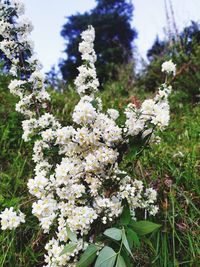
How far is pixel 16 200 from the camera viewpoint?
7.29ft

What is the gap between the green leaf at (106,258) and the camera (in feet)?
4.46

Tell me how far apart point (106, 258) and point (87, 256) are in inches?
3.1

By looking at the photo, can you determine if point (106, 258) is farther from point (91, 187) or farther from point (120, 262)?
point (91, 187)

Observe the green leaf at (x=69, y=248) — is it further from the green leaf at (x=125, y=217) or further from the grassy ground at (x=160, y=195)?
the grassy ground at (x=160, y=195)

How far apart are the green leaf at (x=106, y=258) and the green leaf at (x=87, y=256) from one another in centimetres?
5

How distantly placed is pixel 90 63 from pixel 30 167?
1.16 m

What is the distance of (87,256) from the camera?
141cm

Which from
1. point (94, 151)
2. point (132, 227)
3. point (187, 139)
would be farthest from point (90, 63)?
point (187, 139)

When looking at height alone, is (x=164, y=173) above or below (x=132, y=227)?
above

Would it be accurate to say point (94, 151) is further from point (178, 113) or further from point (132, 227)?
point (178, 113)

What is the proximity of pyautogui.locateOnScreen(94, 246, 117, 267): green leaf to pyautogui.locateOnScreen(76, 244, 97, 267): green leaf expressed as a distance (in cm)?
5

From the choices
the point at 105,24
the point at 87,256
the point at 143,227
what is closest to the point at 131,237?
the point at 143,227

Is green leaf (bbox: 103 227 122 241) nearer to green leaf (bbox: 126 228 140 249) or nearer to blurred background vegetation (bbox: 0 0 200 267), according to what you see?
green leaf (bbox: 126 228 140 249)

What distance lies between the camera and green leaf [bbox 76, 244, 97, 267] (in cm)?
140
